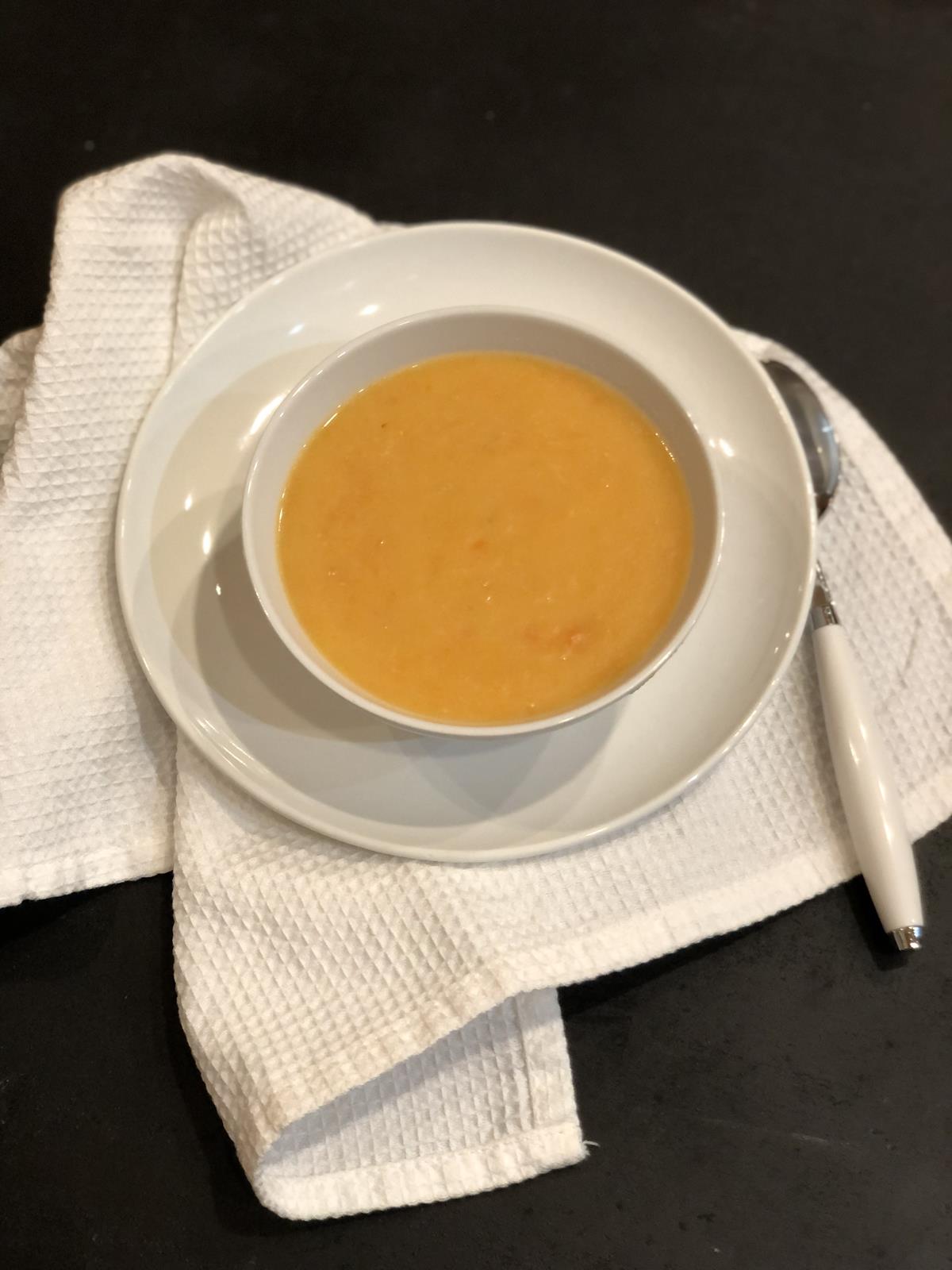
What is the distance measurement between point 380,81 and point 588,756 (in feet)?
3.10

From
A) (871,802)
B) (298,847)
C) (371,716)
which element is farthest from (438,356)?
(871,802)

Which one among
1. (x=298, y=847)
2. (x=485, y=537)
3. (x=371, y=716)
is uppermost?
(x=485, y=537)

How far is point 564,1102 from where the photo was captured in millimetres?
921

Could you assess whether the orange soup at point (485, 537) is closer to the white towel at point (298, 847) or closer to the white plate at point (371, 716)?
the white plate at point (371, 716)

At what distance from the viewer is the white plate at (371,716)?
891 millimetres

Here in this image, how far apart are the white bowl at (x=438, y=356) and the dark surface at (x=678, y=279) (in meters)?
0.36

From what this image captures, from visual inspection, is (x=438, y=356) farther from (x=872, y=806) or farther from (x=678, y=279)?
(x=872, y=806)

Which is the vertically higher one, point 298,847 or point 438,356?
point 438,356

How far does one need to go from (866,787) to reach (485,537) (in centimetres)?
42

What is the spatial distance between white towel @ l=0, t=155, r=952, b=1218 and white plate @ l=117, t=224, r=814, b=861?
0.06m

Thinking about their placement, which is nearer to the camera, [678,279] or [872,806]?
[872,806]

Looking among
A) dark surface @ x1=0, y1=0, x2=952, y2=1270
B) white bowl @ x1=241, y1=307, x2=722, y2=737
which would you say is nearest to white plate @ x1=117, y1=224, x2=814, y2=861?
white bowl @ x1=241, y1=307, x2=722, y2=737

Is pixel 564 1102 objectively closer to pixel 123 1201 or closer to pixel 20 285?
pixel 123 1201

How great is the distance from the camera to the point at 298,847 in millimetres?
923
